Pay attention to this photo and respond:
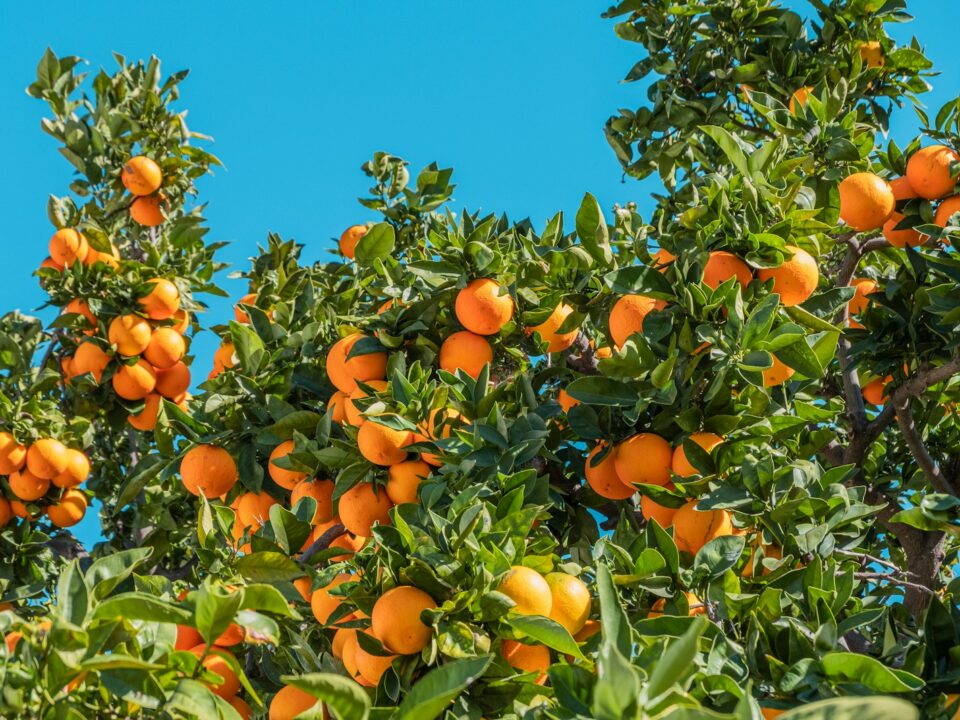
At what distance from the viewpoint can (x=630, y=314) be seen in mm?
2406

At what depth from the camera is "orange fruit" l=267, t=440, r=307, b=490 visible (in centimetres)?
275

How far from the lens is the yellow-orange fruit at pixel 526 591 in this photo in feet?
5.99

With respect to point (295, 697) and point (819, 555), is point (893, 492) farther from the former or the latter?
point (295, 697)

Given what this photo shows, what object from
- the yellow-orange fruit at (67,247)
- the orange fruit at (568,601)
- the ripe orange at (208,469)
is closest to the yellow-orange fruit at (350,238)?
the yellow-orange fruit at (67,247)

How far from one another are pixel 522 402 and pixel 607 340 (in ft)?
1.90

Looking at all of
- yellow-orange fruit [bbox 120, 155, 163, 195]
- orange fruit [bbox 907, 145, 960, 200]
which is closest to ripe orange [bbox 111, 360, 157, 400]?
yellow-orange fruit [bbox 120, 155, 163, 195]

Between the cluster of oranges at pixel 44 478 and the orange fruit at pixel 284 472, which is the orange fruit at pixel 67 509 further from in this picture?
the orange fruit at pixel 284 472

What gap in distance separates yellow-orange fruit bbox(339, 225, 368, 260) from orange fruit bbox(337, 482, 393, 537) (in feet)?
6.42

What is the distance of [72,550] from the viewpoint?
4102mm

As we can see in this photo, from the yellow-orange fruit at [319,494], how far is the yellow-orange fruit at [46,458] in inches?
62.2

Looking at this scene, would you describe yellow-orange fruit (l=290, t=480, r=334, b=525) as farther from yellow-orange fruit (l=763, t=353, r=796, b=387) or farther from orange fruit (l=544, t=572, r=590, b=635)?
yellow-orange fruit (l=763, t=353, r=796, b=387)

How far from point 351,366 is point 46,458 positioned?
1.74 m

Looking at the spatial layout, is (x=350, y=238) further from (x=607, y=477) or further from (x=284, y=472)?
(x=607, y=477)

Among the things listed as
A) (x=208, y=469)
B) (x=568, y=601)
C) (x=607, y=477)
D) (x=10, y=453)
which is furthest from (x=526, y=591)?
(x=10, y=453)
